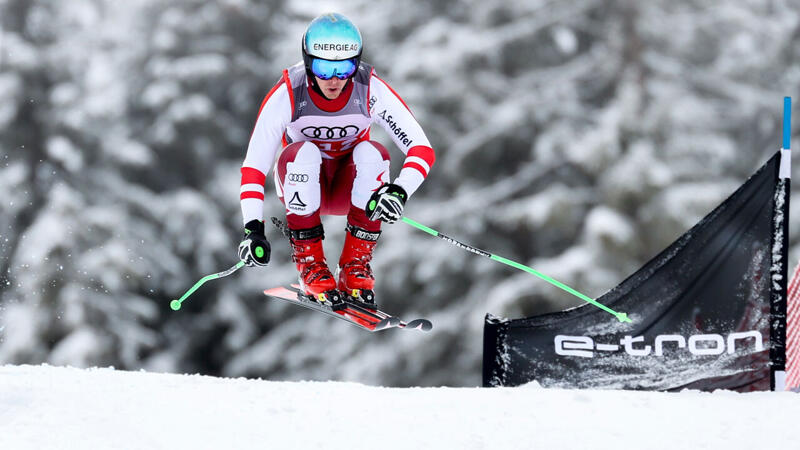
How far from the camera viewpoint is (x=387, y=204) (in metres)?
6.01

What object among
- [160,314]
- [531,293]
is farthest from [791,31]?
[160,314]

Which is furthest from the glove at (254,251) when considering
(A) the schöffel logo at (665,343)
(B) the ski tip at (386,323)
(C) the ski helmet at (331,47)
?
(A) the schöffel logo at (665,343)

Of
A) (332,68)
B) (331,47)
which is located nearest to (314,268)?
(332,68)

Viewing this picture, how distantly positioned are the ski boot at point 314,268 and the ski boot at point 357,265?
12cm

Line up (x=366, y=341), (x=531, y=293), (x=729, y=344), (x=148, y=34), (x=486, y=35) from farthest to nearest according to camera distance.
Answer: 1. (x=148, y=34)
2. (x=366, y=341)
3. (x=486, y=35)
4. (x=531, y=293)
5. (x=729, y=344)

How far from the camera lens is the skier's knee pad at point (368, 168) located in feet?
20.6

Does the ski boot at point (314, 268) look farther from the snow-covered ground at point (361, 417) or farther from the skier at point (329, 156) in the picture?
the snow-covered ground at point (361, 417)

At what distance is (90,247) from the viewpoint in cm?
1706

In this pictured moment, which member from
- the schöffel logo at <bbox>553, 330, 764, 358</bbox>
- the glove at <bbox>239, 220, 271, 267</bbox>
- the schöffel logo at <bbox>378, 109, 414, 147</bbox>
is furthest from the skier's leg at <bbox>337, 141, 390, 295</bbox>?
the schöffel logo at <bbox>553, 330, 764, 358</bbox>

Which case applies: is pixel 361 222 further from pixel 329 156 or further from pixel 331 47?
pixel 331 47

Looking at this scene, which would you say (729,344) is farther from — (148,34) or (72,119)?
(148,34)

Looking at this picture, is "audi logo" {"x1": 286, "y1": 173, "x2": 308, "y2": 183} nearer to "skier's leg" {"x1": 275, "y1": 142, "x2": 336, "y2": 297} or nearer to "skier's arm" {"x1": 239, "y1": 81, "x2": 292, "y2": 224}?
"skier's leg" {"x1": 275, "y1": 142, "x2": 336, "y2": 297}

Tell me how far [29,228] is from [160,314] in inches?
117

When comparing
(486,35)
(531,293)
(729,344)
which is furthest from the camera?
(486,35)
